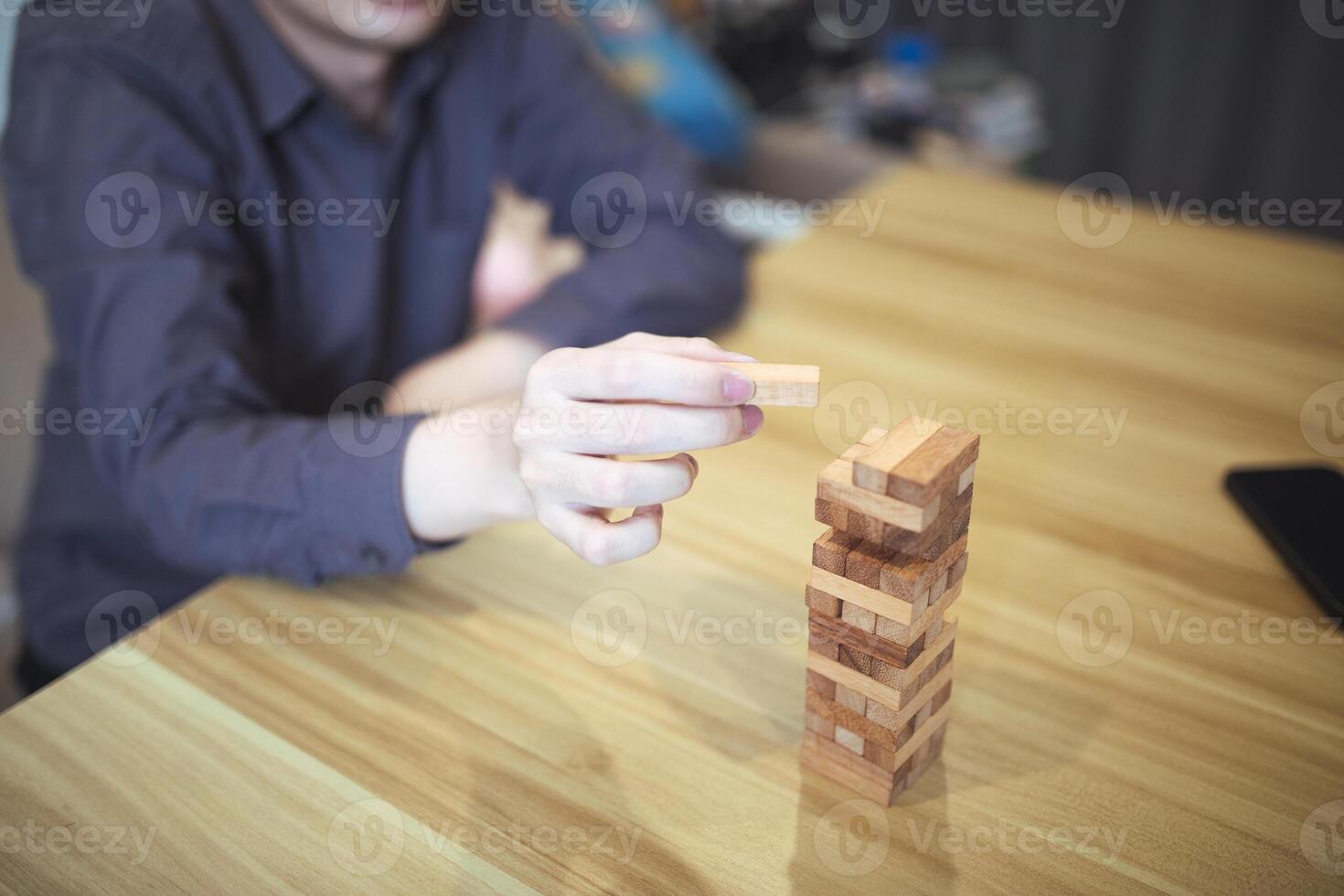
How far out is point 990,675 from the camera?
699 mm

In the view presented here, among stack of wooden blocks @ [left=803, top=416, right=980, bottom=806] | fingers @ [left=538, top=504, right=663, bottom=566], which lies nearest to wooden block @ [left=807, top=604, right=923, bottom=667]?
stack of wooden blocks @ [left=803, top=416, right=980, bottom=806]

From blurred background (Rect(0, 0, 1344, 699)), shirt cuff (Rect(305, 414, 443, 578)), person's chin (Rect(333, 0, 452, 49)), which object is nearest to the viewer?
shirt cuff (Rect(305, 414, 443, 578))

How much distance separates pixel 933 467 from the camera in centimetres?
52

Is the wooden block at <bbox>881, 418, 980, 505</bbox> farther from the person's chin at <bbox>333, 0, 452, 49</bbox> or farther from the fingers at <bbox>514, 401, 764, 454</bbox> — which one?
the person's chin at <bbox>333, 0, 452, 49</bbox>

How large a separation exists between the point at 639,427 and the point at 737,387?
6cm

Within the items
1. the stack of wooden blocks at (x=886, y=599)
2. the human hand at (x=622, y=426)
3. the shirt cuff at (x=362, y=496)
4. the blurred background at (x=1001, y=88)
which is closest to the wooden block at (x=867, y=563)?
the stack of wooden blocks at (x=886, y=599)

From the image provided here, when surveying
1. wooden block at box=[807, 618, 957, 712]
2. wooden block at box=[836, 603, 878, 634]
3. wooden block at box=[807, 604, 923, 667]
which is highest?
wooden block at box=[836, 603, 878, 634]

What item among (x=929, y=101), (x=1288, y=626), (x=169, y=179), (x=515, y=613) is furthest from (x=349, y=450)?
(x=929, y=101)

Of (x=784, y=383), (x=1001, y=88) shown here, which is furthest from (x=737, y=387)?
(x=1001, y=88)

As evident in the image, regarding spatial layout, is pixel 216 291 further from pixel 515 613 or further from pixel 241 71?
pixel 515 613

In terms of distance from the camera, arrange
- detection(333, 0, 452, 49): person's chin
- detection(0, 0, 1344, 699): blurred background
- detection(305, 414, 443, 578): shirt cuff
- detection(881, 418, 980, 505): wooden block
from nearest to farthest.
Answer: detection(881, 418, 980, 505): wooden block, detection(305, 414, 443, 578): shirt cuff, detection(333, 0, 452, 49): person's chin, detection(0, 0, 1344, 699): blurred background

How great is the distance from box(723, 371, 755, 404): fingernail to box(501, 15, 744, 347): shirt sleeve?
1.70 ft

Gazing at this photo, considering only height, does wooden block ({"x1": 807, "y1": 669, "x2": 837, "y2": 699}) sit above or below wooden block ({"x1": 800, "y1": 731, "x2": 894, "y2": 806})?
above

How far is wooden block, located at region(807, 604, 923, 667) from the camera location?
55 cm
